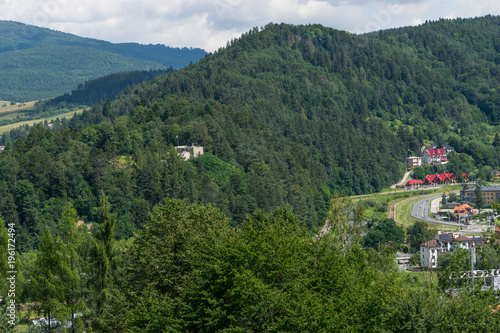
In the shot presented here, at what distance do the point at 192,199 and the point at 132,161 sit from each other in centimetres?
1374

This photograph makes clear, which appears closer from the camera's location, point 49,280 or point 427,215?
point 49,280

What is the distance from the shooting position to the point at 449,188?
625 feet

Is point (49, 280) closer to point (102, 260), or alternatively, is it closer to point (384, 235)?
point (102, 260)

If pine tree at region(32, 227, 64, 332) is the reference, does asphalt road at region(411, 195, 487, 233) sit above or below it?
below

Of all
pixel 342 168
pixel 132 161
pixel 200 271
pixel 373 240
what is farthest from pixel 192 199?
pixel 342 168

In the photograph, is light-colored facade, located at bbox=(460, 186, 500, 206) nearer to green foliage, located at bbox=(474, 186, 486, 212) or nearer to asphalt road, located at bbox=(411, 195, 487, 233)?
green foliage, located at bbox=(474, 186, 486, 212)

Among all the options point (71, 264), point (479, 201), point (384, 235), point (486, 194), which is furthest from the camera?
point (486, 194)

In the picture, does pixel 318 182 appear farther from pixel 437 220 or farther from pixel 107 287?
pixel 107 287

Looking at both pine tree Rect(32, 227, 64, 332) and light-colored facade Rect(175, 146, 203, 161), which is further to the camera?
light-colored facade Rect(175, 146, 203, 161)

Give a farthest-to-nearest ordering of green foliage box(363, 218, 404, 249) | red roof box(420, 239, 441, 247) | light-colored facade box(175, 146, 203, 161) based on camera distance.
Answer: light-colored facade box(175, 146, 203, 161) → green foliage box(363, 218, 404, 249) → red roof box(420, 239, 441, 247)

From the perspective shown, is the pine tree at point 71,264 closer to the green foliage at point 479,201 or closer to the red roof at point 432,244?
the red roof at point 432,244

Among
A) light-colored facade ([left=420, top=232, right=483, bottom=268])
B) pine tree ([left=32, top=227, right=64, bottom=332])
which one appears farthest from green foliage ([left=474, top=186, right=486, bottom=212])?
pine tree ([left=32, top=227, right=64, bottom=332])

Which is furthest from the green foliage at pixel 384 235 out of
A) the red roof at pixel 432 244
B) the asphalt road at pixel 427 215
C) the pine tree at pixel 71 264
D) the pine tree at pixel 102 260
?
the pine tree at pixel 102 260

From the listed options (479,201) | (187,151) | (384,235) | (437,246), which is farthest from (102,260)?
(479,201)
